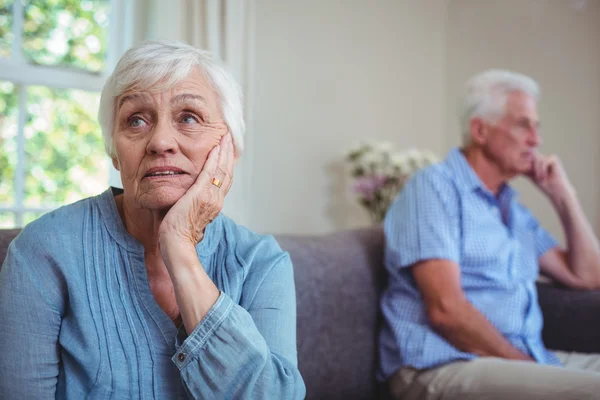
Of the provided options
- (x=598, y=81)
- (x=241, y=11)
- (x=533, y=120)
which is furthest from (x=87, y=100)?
(x=598, y=81)

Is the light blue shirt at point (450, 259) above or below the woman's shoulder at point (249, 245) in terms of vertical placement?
below

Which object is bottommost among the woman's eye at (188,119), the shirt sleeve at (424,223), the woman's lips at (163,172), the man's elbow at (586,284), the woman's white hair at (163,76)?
the man's elbow at (586,284)

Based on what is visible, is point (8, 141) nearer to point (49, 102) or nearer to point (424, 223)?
point (49, 102)

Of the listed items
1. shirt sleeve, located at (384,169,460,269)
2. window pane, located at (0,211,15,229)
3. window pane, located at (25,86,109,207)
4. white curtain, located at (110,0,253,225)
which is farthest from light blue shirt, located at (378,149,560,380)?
window pane, located at (0,211,15,229)

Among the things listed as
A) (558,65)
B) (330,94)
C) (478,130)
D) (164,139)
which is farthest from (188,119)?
(558,65)

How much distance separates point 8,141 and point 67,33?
0.50 m

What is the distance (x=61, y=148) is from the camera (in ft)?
7.88

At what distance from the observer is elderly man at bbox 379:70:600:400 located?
1560mm

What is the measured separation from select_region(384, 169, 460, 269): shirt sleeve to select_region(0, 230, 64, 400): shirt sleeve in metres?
1.00

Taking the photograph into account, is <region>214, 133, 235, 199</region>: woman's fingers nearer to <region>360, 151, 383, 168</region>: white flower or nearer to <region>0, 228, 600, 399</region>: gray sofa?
<region>0, 228, 600, 399</region>: gray sofa

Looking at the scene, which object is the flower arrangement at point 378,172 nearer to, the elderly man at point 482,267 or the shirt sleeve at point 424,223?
the elderly man at point 482,267

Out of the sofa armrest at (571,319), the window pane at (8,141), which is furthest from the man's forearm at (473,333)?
the window pane at (8,141)

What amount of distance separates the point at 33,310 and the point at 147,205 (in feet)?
0.85

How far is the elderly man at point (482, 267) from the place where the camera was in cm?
156
